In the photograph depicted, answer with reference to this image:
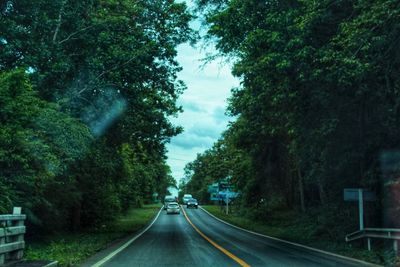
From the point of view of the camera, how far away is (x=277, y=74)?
15602 millimetres

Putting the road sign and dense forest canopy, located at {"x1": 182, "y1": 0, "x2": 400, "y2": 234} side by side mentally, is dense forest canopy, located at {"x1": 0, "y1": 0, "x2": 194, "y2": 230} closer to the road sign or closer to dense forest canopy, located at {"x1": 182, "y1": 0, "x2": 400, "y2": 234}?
dense forest canopy, located at {"x1": 182, "y1": 0, "x2": 400, "y2": 234}

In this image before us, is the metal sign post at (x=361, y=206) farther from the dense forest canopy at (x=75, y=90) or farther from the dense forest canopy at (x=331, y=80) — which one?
the dense forest canopy at (x=75, y=90)

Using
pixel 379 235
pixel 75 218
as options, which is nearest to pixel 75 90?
pixel 75 218

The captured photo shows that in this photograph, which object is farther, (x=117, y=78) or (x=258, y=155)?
(x=258, y=155)

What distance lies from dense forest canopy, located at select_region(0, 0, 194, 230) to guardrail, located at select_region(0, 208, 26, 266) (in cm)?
218

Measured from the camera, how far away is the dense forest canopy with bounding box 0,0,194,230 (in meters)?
14.2

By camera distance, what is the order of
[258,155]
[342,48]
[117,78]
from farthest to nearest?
[258,155] < [117,78] < [342,48]

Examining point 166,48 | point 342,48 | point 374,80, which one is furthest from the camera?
point 166,48

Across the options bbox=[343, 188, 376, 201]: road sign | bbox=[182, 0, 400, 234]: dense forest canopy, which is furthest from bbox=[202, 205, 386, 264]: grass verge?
bbox=[343, 188, 376, 201]: road sign

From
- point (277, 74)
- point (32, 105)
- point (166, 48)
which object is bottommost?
point (32, 105)

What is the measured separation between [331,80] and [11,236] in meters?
9.16

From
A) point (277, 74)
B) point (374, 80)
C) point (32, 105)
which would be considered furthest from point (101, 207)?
point (374, 80)

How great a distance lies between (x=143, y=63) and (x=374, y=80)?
1040 cm

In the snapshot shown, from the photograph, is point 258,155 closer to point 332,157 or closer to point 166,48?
point 166,48
